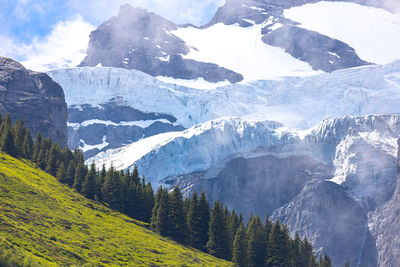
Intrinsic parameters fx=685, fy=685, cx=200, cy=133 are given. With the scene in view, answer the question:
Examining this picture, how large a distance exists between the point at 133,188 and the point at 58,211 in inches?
1159

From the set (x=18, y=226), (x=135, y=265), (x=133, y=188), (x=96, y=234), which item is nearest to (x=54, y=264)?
(x=18, y=226)

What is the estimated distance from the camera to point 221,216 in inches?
5197

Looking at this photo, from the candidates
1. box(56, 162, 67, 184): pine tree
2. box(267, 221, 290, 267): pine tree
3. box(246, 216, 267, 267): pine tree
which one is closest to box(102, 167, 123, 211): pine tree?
box(56, 162, 67, 184): pine tree

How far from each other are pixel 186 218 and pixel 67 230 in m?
35.2

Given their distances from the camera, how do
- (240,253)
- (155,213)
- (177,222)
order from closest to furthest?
(240,253)
(177,222)
(155,213)

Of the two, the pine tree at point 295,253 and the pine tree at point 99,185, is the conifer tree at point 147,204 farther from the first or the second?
the pine tree at point 295,253

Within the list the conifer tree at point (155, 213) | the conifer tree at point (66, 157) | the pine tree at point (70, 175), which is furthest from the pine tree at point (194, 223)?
the conifer tree at point (66, 157)

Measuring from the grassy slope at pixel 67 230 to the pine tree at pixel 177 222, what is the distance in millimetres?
5698

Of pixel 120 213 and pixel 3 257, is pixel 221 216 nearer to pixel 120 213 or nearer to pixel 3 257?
pixel 120 213

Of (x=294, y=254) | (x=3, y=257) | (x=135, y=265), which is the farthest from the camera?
(x=294, y=254)

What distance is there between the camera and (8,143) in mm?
142625

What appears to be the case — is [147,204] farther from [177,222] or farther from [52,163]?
[52,163]

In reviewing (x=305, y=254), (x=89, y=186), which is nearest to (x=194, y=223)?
(x=89, y=186)

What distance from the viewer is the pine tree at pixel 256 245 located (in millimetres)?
124125
